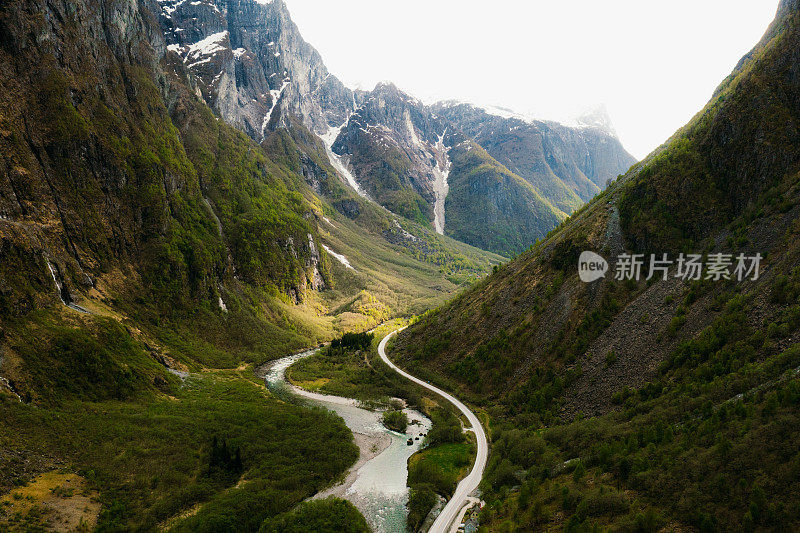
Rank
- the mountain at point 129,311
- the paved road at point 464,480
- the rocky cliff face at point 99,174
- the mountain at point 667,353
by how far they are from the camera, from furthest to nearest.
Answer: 1. the rocky cliff face at point 99,174
2. the mountain at point 129,311
3. the paved road at point 464,480
4. the mountain at point 667,353

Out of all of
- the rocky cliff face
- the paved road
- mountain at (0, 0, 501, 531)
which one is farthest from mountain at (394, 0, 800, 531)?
the rocky cliff face

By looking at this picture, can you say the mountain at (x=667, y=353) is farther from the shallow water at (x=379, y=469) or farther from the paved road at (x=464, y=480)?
the shallow water at (x=379, y=469)

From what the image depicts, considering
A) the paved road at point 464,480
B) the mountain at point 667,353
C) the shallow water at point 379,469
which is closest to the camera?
the mountain at point 667,353

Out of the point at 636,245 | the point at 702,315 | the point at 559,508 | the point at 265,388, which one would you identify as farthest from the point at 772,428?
the point at 265,388

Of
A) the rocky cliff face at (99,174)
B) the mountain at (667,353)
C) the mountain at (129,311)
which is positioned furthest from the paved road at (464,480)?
the rocky cliff face at (99,174)

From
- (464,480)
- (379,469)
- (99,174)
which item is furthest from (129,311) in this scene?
(464,480)

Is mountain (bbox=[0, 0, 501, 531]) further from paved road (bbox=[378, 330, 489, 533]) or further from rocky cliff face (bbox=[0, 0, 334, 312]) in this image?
paved road (bbox=[378, 330, 489, 533])

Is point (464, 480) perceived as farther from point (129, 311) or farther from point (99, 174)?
point (99, 174)
